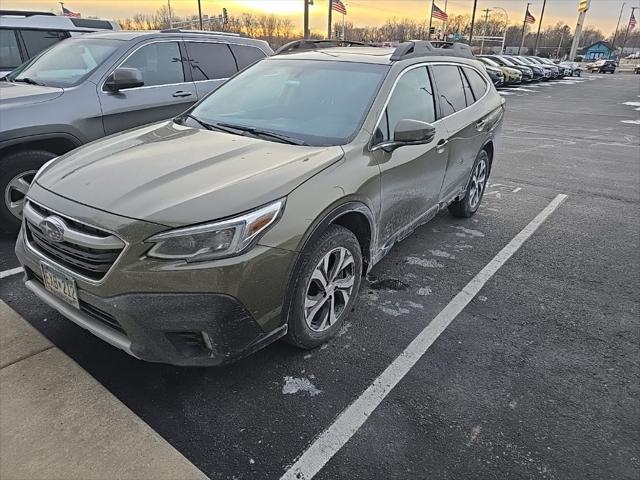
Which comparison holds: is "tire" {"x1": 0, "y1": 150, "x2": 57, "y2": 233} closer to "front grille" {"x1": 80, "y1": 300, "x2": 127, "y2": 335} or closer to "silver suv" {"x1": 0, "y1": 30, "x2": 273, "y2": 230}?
"silver suv" {"x1": 0, "y1": 30, "x2": 273, "y2": 230}

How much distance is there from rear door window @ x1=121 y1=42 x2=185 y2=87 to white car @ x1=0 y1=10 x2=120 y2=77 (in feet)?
10.2

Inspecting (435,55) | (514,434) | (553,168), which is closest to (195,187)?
(514,434)

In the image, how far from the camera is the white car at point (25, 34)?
693 centimetres

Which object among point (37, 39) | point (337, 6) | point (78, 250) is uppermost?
point (337, 6)

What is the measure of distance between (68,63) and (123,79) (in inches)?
40.8

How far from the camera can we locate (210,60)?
19.3 feet

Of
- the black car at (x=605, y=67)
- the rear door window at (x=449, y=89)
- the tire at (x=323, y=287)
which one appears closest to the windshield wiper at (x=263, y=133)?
the tire at (x=323, y=287)

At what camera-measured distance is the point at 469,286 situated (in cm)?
387

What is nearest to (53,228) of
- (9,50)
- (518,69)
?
(9,50)

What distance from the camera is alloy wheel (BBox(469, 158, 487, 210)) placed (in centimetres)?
522

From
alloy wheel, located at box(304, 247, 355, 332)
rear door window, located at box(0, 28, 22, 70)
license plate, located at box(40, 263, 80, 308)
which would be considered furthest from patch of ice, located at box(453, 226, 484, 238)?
rear door window, located at box(0, 28, 22, 70)

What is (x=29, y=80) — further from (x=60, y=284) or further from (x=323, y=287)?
(x=323, y=287)

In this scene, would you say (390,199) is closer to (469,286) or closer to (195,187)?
(469,286)

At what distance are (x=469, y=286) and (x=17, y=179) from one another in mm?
4149
